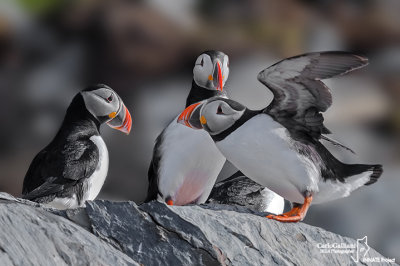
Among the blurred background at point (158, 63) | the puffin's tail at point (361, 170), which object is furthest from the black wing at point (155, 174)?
the blurred background at point (158, 63)

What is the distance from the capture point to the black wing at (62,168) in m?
3.71

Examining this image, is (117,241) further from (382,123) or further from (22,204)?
(382,123)

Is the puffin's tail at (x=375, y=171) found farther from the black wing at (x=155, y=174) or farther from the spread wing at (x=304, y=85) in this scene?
the black wing at (x=155, y=174)

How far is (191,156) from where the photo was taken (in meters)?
3.86

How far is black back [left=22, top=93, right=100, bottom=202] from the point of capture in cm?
371

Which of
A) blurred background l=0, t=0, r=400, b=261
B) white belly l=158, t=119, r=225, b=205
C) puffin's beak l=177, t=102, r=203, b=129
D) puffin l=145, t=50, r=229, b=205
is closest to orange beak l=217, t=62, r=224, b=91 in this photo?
puffin l=145, t=50, r=229, b=205

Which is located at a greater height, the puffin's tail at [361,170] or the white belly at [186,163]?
the puffin's tail at [361,170]

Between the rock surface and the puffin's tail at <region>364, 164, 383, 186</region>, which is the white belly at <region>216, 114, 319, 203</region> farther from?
the puffin's tail at <region>364, 164, 383, 186</region>

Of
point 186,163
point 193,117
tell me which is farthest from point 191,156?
point 193,117

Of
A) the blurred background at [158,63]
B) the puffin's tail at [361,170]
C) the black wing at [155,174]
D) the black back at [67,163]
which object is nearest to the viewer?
the puffin's tail at [361,170]

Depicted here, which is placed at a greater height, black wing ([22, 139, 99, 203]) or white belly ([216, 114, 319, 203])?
white belly ([216, 114, 319, 203])

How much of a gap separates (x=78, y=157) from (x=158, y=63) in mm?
3905

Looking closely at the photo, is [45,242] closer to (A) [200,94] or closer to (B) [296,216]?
(B) [296,216]

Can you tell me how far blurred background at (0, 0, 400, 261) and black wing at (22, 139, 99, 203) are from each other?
2963 mm
